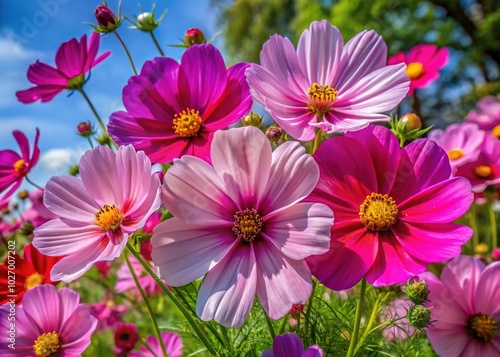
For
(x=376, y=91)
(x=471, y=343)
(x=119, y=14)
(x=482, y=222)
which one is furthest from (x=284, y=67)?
(x=482, y=222)

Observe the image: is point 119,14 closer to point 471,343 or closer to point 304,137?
point 304,137

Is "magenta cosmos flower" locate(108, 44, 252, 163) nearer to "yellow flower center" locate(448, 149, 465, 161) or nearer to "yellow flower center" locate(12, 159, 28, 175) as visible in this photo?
"yellow flower center" locate(12, 159, 28, 175)

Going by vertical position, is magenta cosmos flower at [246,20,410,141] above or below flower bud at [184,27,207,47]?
below

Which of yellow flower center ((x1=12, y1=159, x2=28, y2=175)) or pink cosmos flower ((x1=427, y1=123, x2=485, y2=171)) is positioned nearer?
yellow flower center ((x1=12, y1=159, x2=28, y2=175))

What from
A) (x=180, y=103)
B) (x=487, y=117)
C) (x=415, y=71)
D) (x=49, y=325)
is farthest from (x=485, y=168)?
(x=49, y=325)

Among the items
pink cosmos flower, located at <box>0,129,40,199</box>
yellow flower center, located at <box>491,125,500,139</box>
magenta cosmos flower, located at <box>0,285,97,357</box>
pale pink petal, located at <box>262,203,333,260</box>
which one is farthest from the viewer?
yellow flower center, located at <box>491,125,500,139</box>

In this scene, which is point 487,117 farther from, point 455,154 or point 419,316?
point 419,316

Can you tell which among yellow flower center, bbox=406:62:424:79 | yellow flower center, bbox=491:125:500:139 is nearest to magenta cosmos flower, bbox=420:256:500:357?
yellow flower center, bbox=406:62:424:79

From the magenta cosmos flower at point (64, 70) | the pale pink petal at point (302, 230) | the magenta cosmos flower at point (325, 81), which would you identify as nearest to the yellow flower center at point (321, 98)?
the magenta cosmos flower at point (325, 81)
